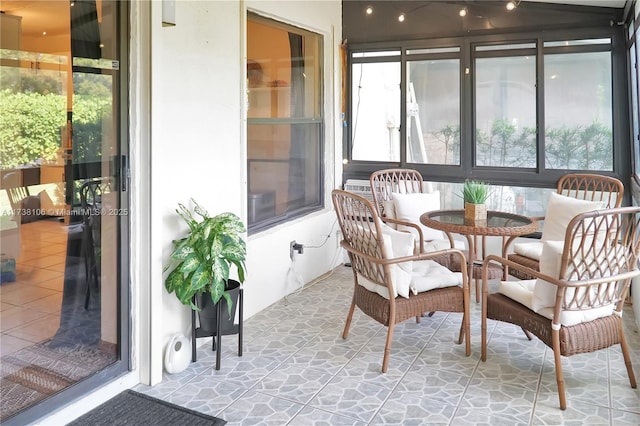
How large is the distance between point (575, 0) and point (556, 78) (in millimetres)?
677

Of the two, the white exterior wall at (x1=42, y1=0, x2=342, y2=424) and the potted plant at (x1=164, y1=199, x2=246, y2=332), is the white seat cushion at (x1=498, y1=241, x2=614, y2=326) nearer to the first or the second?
the potted plant at (x1=164, y1=199, x2=246, y2=332)

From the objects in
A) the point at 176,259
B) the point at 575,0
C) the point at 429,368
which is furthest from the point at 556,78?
the point at 176,259

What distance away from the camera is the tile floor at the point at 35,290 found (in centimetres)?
224

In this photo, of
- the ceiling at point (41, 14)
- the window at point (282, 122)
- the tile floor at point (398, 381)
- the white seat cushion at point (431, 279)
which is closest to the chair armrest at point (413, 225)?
the white seat cushion at point (431, 279)

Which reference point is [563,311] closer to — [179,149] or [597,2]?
[179,149]

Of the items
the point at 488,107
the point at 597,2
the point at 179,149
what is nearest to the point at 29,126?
the point at 179,149

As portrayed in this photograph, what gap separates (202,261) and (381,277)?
1.05m

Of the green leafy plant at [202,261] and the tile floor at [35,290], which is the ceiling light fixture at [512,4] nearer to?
the green leafy plant at [202,261]

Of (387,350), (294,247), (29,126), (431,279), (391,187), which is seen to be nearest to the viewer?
(29,126)

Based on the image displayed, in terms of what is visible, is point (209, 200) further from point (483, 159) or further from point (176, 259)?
point (483, 159)

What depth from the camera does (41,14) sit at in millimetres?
2268

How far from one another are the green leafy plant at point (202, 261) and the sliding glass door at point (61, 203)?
0.30 meters

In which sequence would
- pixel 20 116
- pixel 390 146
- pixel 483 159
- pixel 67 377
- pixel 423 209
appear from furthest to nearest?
pixel 390 146 < pixel 483 159 < pixel 423 209 < pixel 67 377 < pixel 20 116

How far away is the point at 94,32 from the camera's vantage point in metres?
2.55
